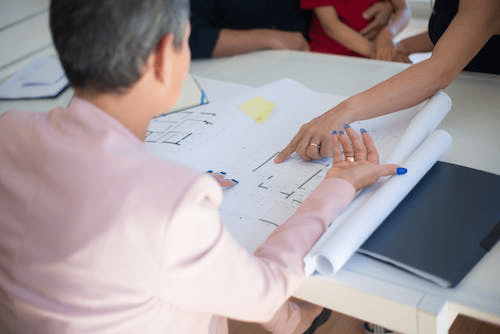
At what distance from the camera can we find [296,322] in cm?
110

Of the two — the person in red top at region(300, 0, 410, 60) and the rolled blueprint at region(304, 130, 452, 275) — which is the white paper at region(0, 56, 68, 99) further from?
the rolled blueprint at region(304, 130, 452, 275)

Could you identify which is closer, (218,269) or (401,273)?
(218,269)

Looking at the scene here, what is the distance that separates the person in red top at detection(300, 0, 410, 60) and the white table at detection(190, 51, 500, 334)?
12.2 inches

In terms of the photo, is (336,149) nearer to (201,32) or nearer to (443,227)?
(443,227)

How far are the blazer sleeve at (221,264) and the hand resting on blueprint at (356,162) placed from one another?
139mm

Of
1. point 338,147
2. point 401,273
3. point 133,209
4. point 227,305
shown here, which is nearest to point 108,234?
point 133,209

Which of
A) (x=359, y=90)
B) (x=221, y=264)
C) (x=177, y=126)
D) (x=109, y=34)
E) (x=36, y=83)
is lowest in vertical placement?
(x=36, y=83)

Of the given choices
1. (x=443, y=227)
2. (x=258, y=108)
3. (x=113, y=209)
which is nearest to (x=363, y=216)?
(x=443, y=227)

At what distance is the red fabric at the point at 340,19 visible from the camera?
79.2 inches

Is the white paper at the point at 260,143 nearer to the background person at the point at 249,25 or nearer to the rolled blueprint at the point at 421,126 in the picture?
the rolled blueprint at the point at 421,126

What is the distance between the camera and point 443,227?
3.01 ft

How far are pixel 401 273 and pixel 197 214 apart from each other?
1.11 feet

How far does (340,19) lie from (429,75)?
0.89 m

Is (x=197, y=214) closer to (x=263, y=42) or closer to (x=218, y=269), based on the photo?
(x=218, y=269)
